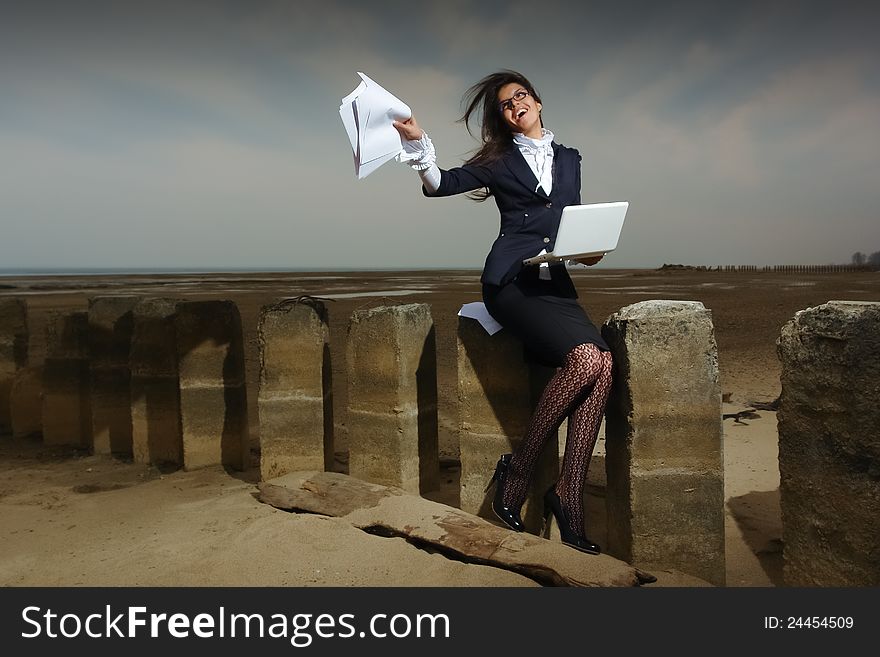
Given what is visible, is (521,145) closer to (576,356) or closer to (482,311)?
(482,311)

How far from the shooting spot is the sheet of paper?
346cm

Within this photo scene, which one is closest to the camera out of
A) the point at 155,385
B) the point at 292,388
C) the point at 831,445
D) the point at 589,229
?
the point at 831,445

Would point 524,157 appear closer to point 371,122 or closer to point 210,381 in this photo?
point 371,122

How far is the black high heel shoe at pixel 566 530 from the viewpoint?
122 inches

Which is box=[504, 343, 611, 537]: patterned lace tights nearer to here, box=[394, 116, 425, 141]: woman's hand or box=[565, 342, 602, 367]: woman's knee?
box=[565, 342, 602, 367]: woman's knee

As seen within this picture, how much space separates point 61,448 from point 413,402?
4013mm

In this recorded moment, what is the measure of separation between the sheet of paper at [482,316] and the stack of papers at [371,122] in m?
0.86

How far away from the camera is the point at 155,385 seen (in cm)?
532

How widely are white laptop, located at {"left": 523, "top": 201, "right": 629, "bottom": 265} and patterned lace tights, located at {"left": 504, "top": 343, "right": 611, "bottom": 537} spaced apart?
45cm

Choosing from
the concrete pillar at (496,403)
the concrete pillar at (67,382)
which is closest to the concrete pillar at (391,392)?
the concrete pillar at (496,403)

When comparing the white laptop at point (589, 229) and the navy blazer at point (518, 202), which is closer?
the white laptop at point (589, 229)

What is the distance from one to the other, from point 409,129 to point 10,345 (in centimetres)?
579

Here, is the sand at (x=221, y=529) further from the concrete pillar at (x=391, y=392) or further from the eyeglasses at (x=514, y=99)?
the eyeglasses at (x=514, y=99)

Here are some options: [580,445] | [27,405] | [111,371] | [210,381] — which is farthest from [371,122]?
[27,405]
